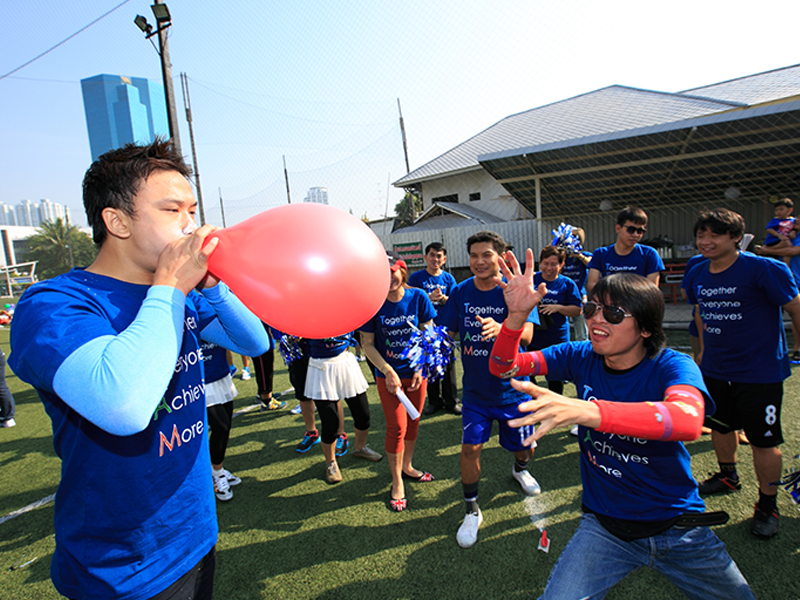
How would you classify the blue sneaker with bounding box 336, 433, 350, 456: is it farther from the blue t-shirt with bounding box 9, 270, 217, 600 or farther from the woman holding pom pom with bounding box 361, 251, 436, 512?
the blue t-shirt with bounding box 9, 270, 217, 600

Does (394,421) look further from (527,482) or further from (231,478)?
(231,478)

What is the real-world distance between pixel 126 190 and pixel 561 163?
42.6 ft

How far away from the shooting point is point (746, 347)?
3098 mm

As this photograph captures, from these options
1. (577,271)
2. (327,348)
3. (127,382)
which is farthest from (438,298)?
(127,382)

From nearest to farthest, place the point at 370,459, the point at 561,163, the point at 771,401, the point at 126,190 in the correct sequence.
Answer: the point at 126,190 → the point at 771,401 → the point at 370,459 → the point at 561,163

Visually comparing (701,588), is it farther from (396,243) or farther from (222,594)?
(396,243)

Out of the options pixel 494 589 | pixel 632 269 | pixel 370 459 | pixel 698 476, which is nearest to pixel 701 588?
pixel 494 589

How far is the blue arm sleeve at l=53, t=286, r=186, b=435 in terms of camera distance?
1.03 metres

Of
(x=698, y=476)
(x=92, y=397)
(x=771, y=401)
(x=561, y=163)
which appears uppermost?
(x=561, y=163)

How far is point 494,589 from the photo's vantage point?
8.53 feet

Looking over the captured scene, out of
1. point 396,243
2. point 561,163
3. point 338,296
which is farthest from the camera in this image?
point 396,243

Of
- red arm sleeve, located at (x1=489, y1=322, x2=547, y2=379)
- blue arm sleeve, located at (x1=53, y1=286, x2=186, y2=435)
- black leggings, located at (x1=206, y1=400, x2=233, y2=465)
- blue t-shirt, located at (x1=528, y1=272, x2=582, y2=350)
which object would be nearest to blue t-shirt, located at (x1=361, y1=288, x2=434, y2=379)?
black leggings, located at (x1=206, y1=400, x2=233, y2=465)

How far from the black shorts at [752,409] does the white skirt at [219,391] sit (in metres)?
4.02

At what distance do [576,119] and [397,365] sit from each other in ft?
62.2
